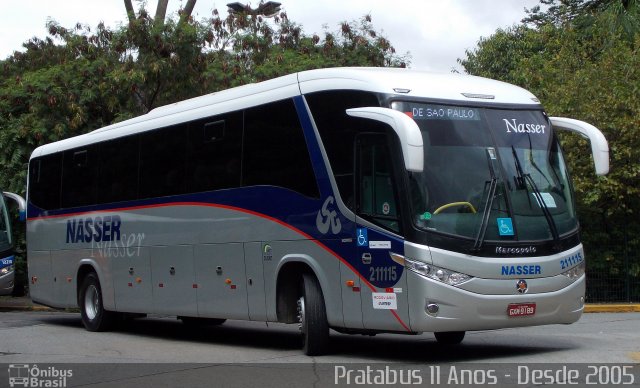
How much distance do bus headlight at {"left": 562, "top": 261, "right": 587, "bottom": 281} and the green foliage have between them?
35.2 ft

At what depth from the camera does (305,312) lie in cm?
1228

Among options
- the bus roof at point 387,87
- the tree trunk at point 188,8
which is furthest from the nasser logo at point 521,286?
the tree trunk at point 188,8

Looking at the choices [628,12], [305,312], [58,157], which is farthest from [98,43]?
[305,312]

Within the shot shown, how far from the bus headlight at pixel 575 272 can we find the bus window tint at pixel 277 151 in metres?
3.15

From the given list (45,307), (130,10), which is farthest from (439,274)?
(130,10)

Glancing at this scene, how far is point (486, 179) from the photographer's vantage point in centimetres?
1125

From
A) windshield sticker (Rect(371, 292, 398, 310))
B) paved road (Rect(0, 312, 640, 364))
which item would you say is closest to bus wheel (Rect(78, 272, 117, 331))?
paved road (Rect(0, 312, 640, 364))

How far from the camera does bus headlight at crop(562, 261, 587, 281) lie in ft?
38.0

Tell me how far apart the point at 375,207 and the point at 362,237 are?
0.39 m

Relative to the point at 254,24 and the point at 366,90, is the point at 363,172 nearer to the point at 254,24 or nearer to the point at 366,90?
the point at 366,90

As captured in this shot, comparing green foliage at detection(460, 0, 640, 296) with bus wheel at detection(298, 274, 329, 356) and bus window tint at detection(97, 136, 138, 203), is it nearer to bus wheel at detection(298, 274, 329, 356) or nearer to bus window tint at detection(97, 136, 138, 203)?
bus window tint at detection(97, 136, 138, 203)

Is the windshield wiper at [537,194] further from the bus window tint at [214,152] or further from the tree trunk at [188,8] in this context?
the tree trunk at [188,8]

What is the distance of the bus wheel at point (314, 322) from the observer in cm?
1216

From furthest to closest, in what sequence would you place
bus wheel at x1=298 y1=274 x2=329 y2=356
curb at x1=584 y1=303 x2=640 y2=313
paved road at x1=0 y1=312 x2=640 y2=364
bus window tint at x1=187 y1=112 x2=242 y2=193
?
1. curb at x1=584 y1=303 x2=640 y2=313
2. bus window tint at x1=187 y1=112 x2=242 y2=193
3. bus wheel at x1=298 y1=274 x2=329 y2=356
4. paved road at x1=0 y1=312 x2=640 y2=364
